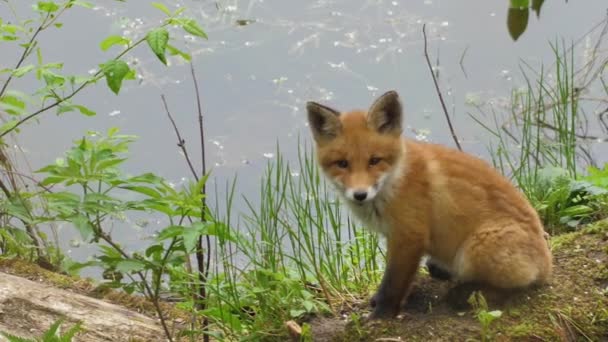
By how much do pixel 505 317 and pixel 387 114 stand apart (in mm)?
936

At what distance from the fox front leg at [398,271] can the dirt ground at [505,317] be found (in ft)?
0.25

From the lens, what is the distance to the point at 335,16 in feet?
26.5

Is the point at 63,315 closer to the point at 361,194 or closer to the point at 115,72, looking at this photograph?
the point at 115,72

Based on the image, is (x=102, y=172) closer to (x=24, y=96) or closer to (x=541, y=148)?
(x=24, y=96)

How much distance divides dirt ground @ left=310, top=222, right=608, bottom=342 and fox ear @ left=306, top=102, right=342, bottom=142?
2.44ft

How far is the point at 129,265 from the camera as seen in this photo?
→ 127 inches

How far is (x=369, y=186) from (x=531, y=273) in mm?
742

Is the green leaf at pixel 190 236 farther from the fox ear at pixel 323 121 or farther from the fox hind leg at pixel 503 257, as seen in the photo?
the fox hind leg at pixel 503 257

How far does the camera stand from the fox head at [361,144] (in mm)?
3441

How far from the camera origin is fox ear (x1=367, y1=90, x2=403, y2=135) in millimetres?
3516

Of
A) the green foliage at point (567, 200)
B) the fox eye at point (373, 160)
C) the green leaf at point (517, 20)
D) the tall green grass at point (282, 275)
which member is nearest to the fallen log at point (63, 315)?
the tall green grass at point (282, 275)

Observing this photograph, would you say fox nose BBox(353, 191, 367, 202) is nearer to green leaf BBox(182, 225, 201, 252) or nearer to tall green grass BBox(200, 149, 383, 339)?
tall green grass BBox(200, 149, 383, 339)

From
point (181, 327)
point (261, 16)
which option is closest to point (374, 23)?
point (261, 16)

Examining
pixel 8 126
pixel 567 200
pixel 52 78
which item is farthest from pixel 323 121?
pixel 567 200
